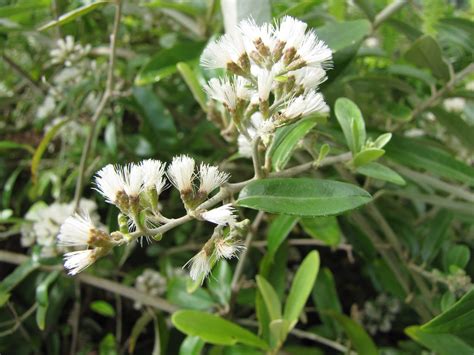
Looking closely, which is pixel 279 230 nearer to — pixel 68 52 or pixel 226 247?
pixel 226 247

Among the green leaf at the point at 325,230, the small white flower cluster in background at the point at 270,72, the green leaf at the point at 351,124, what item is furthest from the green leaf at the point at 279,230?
the small white flower cluster in background at the point at 270,72

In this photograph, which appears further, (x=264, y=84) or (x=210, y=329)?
(x=210, y=329)

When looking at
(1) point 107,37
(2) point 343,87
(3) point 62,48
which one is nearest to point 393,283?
(2) point 343,87

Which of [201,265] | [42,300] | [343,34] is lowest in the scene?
[42,300]

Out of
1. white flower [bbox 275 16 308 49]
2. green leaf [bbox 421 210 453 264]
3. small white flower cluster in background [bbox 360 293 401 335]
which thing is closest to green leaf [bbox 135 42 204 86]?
white flower [bbox 275 16 308 49]

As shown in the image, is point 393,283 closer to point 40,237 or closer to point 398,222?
point 398,222

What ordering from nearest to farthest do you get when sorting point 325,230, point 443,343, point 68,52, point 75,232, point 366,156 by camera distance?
point 75,232
point 366,156
point 443,343
point 325,230
point 68,52

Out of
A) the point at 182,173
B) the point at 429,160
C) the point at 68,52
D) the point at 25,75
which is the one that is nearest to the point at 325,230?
the point at 429,160
